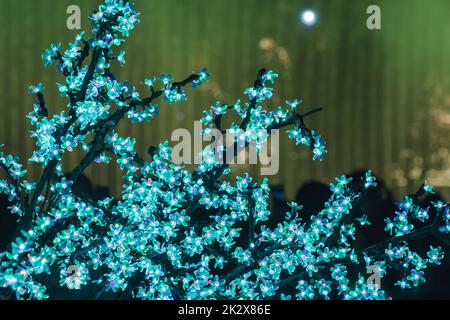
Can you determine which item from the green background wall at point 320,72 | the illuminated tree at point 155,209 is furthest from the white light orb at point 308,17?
the illuminated tree at point 155,209

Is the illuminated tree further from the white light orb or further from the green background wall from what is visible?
the white light orb

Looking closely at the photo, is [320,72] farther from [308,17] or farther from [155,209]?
[155,209]

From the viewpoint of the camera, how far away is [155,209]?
2.36m

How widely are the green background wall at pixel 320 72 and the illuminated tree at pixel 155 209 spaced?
386 inches

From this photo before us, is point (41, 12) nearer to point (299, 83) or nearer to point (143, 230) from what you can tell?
point (299, 83)

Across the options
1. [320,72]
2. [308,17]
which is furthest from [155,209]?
[308,17]

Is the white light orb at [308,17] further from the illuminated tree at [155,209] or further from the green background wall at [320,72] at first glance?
the illuminated tree at [155,209]

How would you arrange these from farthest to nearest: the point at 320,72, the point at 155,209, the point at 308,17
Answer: the point at 308,17, the point at 320,72, the point at 155,209

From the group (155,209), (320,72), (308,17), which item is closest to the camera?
(155,209)

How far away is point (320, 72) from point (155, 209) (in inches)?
439

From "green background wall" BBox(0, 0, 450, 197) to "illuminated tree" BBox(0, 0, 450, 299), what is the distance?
980 cm

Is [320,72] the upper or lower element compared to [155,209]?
upper

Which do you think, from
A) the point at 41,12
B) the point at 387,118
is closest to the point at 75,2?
the point at 41,12

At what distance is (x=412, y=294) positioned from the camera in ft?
12.0
